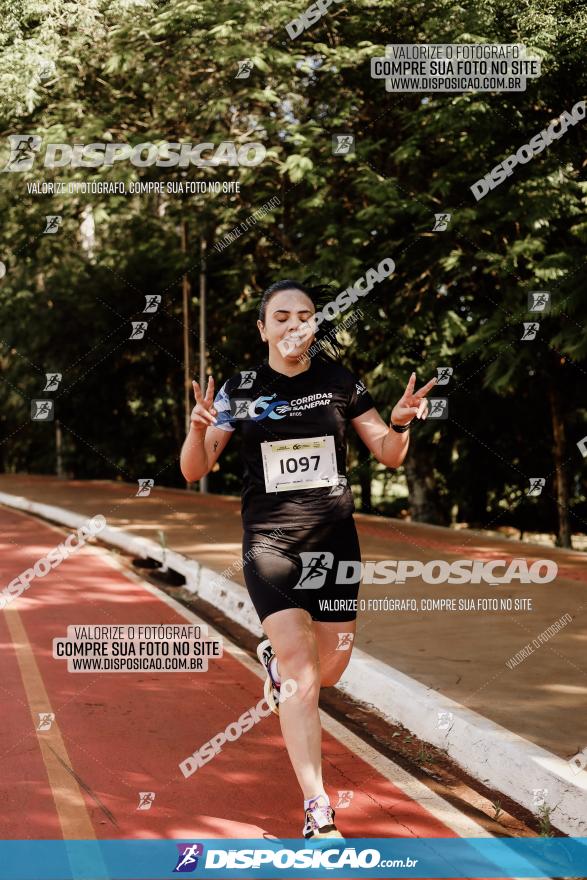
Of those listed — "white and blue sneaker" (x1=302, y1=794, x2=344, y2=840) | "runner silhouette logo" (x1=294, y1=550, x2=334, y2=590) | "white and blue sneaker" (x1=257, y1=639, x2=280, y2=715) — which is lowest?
"white and blue sneaker" (x1=302, y1=794, x2=344, y2=840)

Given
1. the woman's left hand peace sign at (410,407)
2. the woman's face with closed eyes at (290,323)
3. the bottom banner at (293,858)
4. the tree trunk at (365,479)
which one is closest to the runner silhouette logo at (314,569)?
the woman's left hand peace sign at (410,407)

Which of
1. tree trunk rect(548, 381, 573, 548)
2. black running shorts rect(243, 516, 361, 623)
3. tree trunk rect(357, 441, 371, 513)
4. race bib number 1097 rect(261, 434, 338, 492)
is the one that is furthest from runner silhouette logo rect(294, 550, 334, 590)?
tree trunk rect(357, 441, 371, 513)

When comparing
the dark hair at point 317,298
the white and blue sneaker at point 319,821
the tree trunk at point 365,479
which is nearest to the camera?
the white and blue sneaker at point 319,821

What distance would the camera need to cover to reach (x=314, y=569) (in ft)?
14.6

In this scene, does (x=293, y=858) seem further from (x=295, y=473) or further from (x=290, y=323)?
(x=290, y=323)

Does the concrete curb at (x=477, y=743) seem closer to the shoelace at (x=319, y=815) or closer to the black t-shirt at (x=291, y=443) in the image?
the shoelace at (x=319, y=815)

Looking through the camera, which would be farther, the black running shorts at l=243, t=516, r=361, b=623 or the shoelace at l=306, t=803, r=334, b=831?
the black running shorts at l=243, t=516, r=361, b=623

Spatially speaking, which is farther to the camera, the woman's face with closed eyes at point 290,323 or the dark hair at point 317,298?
the dark hair at point 317,298

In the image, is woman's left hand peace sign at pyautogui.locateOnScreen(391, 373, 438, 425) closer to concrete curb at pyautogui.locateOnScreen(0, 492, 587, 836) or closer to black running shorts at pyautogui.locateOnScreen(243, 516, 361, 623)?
black running shorts at pyautogui.locateOnScreen(243, 516, 361, 623)

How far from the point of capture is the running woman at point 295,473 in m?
4.41

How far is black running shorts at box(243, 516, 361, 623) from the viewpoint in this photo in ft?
14.5

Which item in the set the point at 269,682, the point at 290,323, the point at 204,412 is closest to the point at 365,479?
the point at 269,682

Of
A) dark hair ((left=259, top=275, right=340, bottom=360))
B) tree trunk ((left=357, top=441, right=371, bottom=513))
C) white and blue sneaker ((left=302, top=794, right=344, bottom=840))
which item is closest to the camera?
white and blue sneaker ((left=302, top=794, right=344, bottom=840))

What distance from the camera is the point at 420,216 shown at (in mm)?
14133
